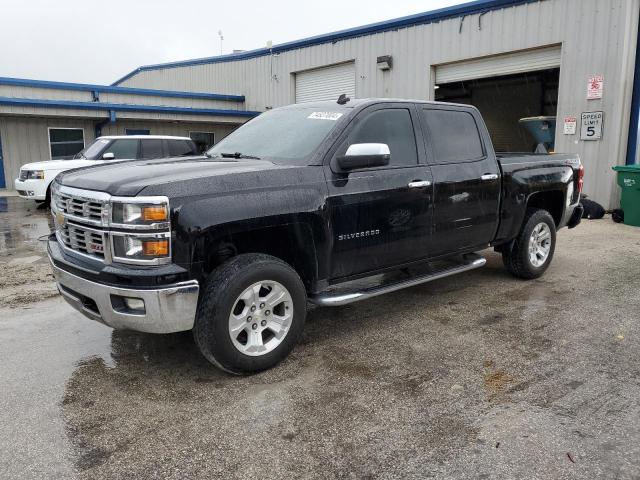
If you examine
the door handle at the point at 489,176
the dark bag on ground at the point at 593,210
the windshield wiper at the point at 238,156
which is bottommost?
the dark bag on ground at the point at 593,210

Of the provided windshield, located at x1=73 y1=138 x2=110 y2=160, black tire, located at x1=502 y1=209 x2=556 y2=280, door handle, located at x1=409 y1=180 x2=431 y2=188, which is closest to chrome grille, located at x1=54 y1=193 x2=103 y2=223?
door handle, located at x1=409 y1=180 x2=431 y2=188

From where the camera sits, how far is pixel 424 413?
3.24 m

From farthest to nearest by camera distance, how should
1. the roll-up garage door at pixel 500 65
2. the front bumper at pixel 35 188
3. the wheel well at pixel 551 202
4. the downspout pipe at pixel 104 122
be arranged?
the downspout pipe at pixel 104 122, the front bumper at pixel 35 188, the roll-up garage door at pixel 500 65, the wheel well at pixel 551 202

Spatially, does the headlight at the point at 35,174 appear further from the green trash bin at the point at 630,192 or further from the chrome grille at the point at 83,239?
the green trash bin at the point at 630,192

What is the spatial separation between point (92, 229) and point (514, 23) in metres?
12.1

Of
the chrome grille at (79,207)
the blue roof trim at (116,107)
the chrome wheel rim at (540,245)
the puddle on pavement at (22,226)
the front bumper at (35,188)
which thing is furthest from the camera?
the blue roof trim at (116,107)

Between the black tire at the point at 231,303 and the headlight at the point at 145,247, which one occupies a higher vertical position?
the headlight at the point at 145,247

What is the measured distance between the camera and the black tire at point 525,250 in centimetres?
600

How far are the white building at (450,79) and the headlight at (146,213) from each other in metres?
10.9

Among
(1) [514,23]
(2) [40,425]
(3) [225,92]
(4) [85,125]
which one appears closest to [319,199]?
(2) [40,425]

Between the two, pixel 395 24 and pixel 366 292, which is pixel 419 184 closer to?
pixel 366 292

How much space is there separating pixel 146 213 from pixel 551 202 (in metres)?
5.11

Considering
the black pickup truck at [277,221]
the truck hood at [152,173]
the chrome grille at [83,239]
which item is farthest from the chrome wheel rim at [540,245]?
the chrome grille at [83,239]

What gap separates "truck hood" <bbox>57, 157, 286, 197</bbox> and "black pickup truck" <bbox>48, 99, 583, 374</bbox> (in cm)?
1
